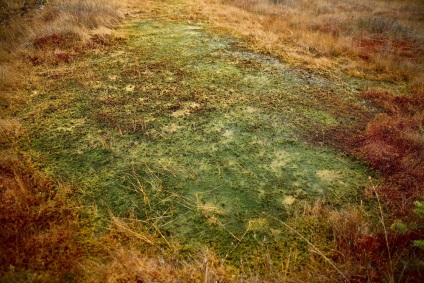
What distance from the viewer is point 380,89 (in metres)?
6.49

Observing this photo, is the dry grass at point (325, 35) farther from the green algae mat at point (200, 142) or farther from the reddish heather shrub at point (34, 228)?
the reddish heather shrub at point (34, 228)

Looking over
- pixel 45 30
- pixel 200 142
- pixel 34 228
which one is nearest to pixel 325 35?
pixel 200 142

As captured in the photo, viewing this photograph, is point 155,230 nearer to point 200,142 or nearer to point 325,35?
point 200,142

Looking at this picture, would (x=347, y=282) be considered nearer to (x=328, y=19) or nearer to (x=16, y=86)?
(x=16, y=86)

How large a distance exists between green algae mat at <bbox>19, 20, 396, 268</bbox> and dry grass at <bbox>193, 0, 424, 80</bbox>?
1.32 m

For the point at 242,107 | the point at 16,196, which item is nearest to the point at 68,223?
the point at 16,196

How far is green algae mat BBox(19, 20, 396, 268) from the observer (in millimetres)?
3352

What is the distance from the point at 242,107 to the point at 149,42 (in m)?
4.60

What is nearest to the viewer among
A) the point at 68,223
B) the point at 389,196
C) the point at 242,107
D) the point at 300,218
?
the point at 68,223

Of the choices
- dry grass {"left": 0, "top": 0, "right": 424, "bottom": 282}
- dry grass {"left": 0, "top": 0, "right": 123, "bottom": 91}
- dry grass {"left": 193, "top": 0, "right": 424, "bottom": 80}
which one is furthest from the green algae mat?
dry grass {"left": 193, "top": 0, "right": 424, "bottom": 80}

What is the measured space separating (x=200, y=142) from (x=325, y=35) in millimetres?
7788

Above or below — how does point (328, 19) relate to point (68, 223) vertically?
above

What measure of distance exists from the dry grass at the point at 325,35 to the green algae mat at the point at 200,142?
4.33 ft

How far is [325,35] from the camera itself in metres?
9.60
